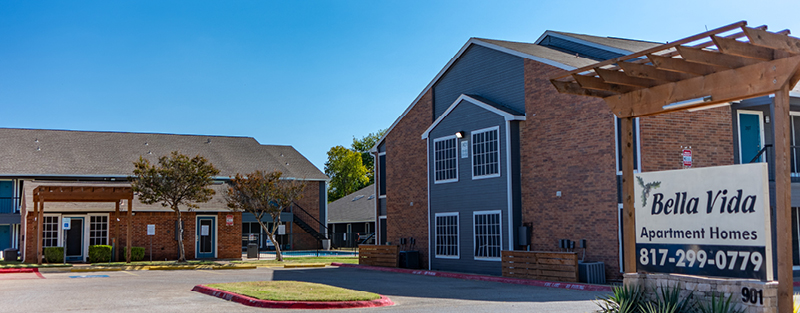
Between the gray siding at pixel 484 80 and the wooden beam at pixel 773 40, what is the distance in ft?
48.6

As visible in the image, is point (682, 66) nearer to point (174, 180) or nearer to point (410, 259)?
point (410, 259)

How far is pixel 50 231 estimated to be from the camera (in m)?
32.7

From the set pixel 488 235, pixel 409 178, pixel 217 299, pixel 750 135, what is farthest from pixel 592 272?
pixel 409 178

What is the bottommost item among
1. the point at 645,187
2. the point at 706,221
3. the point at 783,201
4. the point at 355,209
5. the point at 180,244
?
the point at 180,244

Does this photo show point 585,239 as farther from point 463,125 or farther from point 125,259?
point 125,259

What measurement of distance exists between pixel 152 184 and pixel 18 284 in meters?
10.3

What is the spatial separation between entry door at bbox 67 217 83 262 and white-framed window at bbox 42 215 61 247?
0.51 m

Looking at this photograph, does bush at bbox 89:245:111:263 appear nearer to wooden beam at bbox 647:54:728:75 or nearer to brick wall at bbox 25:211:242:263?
brick wall at bbox 25:211:242:263

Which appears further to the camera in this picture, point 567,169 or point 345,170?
point 345,170

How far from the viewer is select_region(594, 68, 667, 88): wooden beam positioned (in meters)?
10.2

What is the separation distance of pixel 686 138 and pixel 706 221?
1089cm

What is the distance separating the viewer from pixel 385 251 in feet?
Result: 92.4

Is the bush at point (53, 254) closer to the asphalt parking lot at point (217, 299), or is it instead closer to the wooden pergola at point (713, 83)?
the asphalt parking lot at point (217, 299)

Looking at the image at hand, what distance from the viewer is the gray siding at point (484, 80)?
2350 centimetres
